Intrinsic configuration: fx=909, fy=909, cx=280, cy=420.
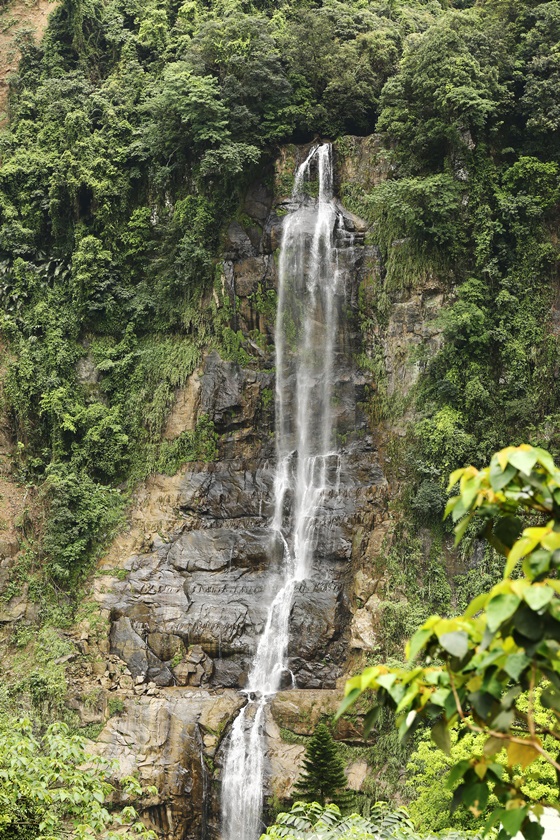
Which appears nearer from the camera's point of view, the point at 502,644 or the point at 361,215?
the point at 502,644

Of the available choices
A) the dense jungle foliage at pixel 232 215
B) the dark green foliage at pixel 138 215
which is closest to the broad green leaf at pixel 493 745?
the dense jungle foliage at pixel 232 215

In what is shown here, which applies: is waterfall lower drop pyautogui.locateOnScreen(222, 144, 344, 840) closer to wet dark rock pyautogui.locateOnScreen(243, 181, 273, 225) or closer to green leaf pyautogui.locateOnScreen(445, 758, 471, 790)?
wet dark rock pyautogui.locateOnScreen(243, 181, 273, 225)

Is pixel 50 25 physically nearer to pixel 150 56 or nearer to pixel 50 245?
pixel 150 56

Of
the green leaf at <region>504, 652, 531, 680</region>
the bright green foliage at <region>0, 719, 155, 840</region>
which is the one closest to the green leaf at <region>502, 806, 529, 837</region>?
the green leaf at <region>504, 652, 531, 680</region>

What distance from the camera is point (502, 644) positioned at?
3008mm

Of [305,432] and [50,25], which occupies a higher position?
[50,25]

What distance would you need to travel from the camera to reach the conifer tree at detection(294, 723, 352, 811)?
53.4 ft

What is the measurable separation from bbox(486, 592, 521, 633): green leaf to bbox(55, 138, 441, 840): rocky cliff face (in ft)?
52.4

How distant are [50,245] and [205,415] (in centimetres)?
718

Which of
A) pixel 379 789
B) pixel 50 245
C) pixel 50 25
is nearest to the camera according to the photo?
pixel 379 789

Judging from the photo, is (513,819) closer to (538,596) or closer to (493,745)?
(493,745)

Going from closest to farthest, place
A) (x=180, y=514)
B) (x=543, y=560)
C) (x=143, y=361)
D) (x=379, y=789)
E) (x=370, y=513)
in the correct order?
(x=543, y=560), (x=379, y=789), (x=370, y=513), (x=180, y=514), (x=143, y=361)

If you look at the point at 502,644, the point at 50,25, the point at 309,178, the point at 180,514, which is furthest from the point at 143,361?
the point at 502,644

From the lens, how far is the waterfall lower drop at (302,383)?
20453 millimetres
